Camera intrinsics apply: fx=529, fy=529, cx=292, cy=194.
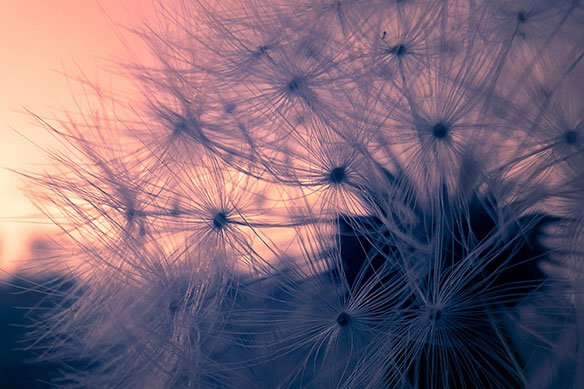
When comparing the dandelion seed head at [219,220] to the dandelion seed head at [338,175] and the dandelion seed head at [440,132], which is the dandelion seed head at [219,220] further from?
the dandelion seed head at [440,132]

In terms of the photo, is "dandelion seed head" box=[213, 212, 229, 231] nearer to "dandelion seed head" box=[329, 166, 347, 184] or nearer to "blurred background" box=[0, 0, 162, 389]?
"dandelion seed head" box=[329, 166, 347, 184]

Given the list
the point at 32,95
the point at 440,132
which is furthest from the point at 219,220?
the point at 32,95

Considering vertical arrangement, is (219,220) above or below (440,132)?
below

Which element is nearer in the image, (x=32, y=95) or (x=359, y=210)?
(x=359, y=210)

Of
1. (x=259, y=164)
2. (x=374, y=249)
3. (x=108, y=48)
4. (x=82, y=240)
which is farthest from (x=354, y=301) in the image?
(x=108, y=48)

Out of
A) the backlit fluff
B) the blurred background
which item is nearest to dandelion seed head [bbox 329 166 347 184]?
the backlit fluff

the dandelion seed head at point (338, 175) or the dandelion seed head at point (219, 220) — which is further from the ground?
the dandelion seed head at point (338, 175)

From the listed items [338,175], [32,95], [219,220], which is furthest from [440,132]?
[32,95]

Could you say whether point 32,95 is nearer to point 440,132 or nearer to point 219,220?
point 219,220

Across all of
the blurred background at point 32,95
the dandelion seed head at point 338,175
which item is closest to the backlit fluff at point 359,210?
the dandelion seed head at point 338,175
